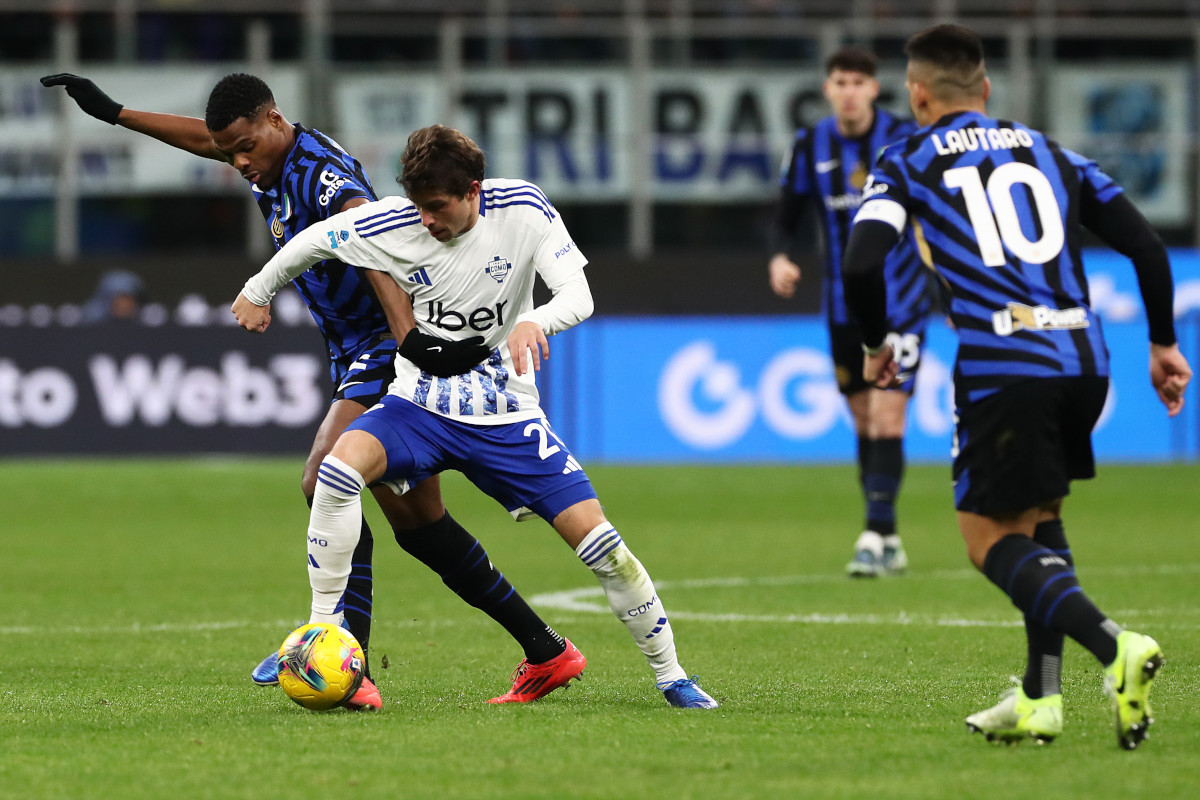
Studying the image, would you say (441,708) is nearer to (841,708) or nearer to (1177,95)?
(841,708)

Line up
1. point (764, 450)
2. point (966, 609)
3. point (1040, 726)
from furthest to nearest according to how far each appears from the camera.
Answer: point (764, 450)
point (966, 609)
point (1040, 726)

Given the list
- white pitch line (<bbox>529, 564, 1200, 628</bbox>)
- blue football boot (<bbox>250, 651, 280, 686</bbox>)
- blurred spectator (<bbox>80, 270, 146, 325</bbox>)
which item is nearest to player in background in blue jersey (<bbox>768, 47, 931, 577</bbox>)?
white pitch line (<bbox>529, 564, 1200, 628</bbox>)

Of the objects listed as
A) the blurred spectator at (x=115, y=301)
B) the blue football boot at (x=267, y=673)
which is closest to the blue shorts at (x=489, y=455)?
the blue football boot at (x=267, y=673)

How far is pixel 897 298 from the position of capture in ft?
31.0

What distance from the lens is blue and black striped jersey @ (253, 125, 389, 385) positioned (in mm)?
5809

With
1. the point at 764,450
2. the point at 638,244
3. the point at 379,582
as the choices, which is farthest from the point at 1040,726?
the point at 638,244

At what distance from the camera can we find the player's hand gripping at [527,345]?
16.1 feet

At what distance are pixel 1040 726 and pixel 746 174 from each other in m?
15.2

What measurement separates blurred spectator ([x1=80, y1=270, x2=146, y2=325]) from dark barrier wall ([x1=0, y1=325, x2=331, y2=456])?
37.9 inches

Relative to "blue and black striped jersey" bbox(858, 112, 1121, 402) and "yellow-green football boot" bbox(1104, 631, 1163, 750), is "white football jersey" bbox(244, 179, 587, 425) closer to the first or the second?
"blue and black striped jersey" bbox(858, 112, 1121, 402)

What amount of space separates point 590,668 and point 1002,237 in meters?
2.30

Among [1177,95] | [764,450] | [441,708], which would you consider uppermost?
[1177,95]

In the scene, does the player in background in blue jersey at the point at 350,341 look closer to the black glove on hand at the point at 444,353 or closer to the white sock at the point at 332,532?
the black glove on hand at the point at 444,353

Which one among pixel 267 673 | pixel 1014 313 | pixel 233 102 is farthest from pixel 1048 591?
pixel 233 102
